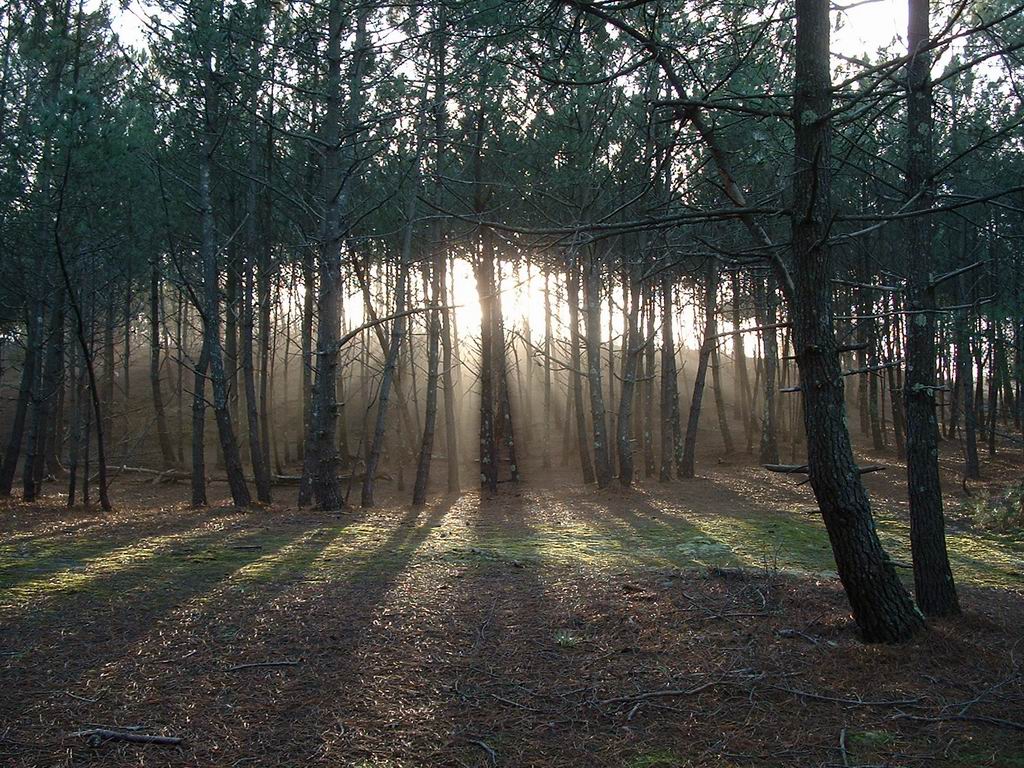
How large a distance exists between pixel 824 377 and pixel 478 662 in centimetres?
264

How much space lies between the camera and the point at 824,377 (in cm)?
436

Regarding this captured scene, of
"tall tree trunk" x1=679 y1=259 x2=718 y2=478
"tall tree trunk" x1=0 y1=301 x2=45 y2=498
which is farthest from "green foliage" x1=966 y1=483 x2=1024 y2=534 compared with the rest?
"tall tree trunk" x1=0 y1=301 x2=45 y2=498

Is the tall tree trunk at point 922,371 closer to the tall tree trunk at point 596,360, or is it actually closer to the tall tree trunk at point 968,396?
the tall tree trunk at point 596,360

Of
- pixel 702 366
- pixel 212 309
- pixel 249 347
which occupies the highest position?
pixel 212 309

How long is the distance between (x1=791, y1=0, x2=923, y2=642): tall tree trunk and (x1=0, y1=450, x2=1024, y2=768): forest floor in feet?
0.94

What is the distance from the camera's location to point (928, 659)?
4289 millimetres

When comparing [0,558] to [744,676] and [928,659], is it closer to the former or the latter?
[744,676]

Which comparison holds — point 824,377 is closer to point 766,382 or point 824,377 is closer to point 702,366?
point 702,366

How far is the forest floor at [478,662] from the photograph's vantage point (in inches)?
133

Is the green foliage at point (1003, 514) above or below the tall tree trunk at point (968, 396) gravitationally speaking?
below

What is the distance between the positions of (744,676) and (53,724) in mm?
3464

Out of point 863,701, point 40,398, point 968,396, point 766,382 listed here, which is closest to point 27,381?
point 40,398

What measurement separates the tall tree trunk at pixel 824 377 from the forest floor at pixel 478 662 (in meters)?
0.29

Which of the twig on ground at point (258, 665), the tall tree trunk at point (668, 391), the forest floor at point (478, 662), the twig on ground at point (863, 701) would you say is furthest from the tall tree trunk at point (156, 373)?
the twig on ground at point (863, 701)
